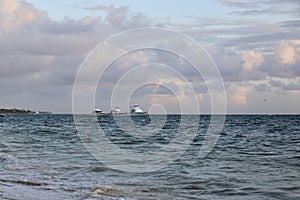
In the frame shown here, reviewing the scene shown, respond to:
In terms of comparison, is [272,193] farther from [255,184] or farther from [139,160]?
[139,160]

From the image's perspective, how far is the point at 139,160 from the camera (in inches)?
971

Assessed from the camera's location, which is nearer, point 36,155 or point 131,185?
point 131,185

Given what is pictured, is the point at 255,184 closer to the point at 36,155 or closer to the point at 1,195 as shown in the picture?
the point at 1,195

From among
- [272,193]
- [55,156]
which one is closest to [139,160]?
[55,156]

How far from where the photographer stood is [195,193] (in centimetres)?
1558

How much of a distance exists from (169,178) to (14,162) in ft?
29.9

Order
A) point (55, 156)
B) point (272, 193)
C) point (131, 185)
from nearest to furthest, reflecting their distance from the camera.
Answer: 1. point (272, 193)
2. point (131, 185)
3. point (55, 156)

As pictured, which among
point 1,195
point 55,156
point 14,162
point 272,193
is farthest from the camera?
point 55,156

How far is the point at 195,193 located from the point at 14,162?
38.2ft

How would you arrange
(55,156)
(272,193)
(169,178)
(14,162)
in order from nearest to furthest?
(272,193) < (169,178) < (14,162) < (55,156)

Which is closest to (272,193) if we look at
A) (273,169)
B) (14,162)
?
(273,169)

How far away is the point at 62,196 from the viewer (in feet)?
46.4

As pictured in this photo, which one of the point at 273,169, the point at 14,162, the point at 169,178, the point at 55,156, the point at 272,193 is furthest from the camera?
the point at 55,156

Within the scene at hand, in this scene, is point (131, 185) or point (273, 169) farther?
point (273, 169)
